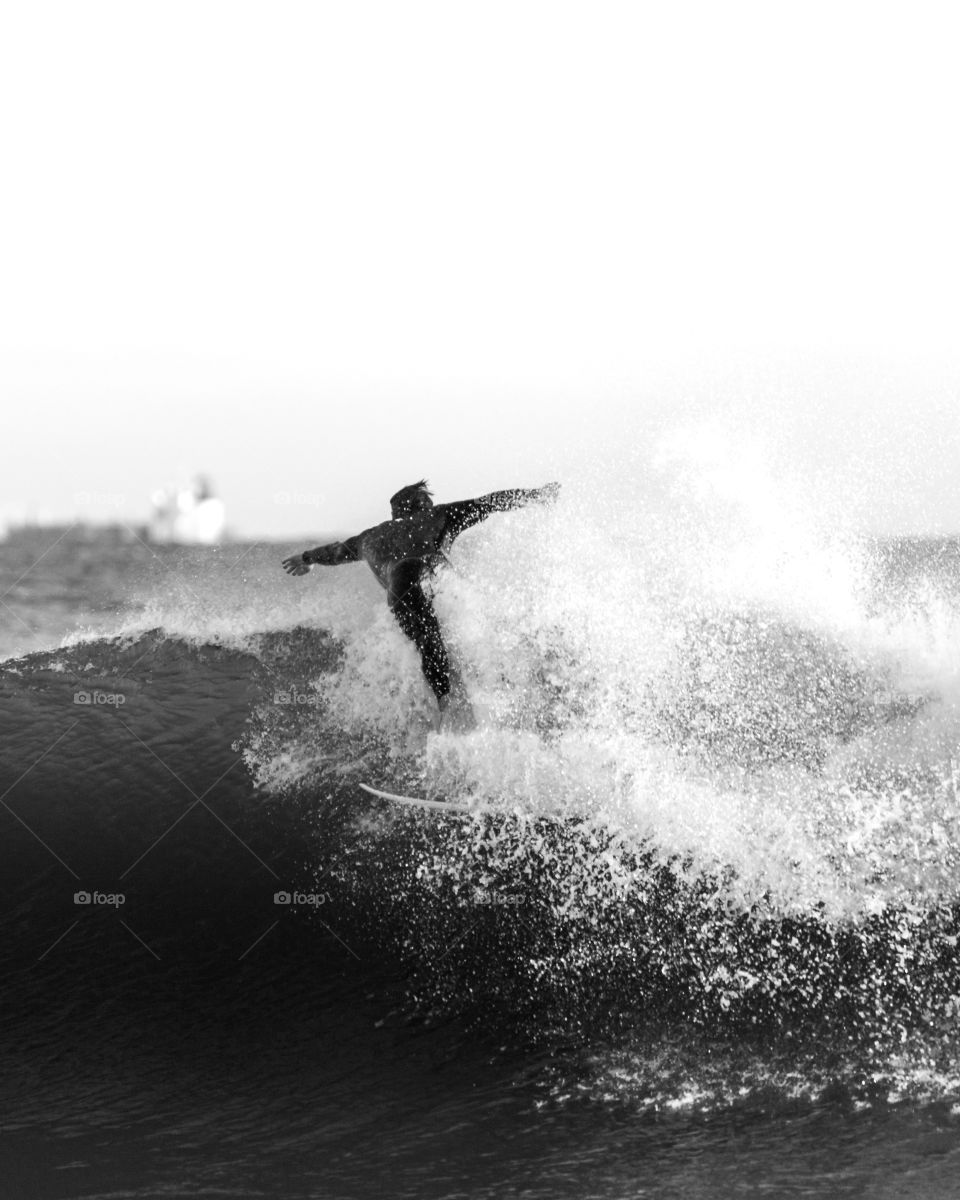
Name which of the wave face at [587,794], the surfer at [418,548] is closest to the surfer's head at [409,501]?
the surfer at [418,548]

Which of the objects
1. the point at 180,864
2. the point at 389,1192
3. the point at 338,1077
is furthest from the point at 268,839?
the point at 389,1192

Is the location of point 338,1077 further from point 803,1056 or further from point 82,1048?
point 803,1056

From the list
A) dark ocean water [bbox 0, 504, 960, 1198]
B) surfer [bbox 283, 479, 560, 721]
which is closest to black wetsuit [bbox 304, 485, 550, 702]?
surfer [bbox 283, 479, 560, 721]

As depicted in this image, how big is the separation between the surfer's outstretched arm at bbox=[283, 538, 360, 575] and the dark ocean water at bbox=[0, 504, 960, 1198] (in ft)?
2.06

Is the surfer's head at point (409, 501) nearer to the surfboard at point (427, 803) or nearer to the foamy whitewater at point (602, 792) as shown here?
the foamy whitewater at point (602, 792)

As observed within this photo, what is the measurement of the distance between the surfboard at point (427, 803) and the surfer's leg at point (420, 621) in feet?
2.77

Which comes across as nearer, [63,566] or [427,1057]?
[427,1057]

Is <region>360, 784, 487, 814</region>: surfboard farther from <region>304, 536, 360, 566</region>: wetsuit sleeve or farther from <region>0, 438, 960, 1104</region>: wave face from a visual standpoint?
<region>304, 536, 360, 566</region>: wetsuit sleeve

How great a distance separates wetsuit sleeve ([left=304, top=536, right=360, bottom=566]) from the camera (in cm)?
614

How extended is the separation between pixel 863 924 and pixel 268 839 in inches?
117

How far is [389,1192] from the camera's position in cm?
280

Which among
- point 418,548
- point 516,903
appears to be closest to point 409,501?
point 418,548

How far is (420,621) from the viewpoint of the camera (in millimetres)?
5805

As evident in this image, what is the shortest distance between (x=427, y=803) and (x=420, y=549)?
184 centimetres
